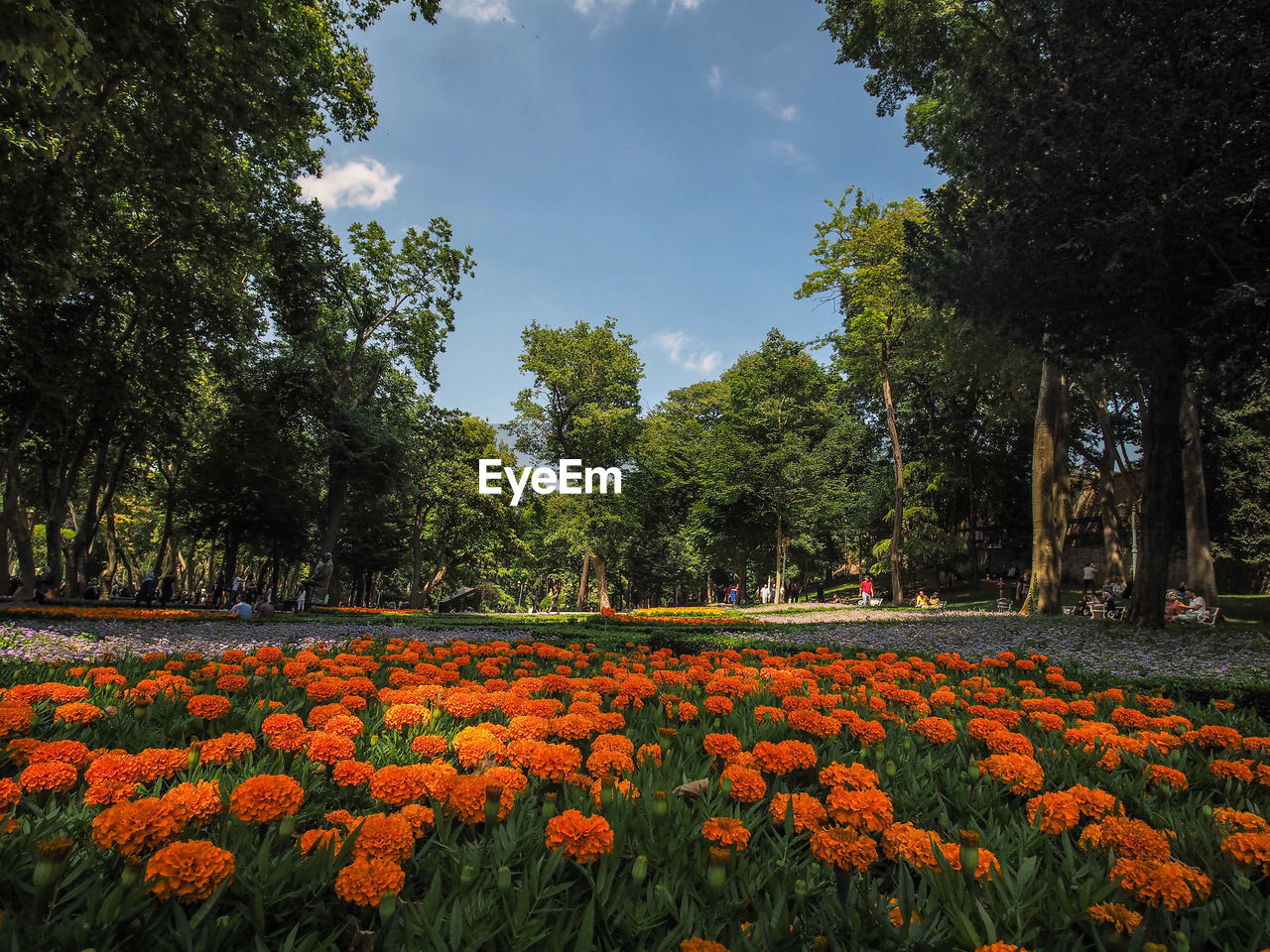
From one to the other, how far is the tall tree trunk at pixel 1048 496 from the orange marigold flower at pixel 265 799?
1743 cm

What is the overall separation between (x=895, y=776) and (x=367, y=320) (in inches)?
1067

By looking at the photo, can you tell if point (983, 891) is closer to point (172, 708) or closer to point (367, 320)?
point (172, 708)

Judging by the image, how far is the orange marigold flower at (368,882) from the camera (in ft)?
4.52

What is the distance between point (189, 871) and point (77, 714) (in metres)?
1.77

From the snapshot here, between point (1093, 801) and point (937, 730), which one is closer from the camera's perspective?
point (1093, 801)

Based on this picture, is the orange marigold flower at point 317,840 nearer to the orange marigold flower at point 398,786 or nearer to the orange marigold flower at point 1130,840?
the orange marigold flower at point 398,786

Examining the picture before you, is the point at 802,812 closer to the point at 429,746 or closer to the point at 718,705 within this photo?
the point at 718,705

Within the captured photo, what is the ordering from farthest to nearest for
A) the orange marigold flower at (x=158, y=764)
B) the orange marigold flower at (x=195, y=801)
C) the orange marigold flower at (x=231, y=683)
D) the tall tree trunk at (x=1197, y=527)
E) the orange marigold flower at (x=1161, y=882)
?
1. the tall tree trunk at (x=1197, y=527)
2. the orange marigold flower at (x=231, y=683)
3. the orange marigold flower at (x=158, y=764)
4. the orange marigold flower at (x=195, y=801)
5. the orange marigold flower at (x=1161, y=882)

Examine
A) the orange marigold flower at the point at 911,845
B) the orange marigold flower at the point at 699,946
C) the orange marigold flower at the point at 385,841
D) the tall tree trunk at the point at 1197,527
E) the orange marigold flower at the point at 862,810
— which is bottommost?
the orange marigold flower at the point at 911,845

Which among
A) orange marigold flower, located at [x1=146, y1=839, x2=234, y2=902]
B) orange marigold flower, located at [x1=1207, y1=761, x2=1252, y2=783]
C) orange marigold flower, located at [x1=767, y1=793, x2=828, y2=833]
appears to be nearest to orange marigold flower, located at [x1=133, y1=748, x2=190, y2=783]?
orange marigold flower, located at [x1=146, y1=839, x2=234, y2=902]

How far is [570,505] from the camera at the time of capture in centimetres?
3134

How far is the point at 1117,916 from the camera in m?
1.44

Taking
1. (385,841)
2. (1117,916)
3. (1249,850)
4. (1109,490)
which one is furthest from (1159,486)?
(1109,490)

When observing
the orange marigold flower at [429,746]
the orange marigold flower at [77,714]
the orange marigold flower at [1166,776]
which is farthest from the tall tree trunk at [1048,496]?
the orange marigold flower at [77,714]
